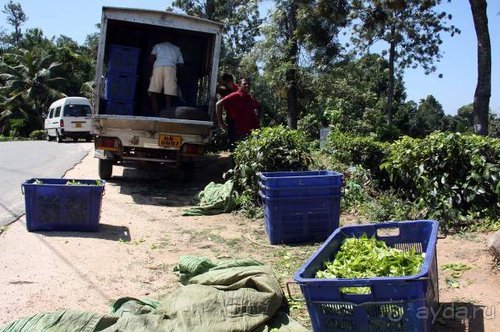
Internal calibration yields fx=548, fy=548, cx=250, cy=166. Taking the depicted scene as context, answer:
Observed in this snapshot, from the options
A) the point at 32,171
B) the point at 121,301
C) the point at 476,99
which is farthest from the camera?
the point at 32,171

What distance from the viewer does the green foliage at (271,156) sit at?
7891mm

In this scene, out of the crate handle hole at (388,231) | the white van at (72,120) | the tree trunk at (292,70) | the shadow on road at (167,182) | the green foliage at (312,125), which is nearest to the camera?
the crate handle hole at (388,231)

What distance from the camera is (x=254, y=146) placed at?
803cm

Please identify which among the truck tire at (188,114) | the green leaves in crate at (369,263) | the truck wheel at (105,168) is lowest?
the truck wheel at (105,168)

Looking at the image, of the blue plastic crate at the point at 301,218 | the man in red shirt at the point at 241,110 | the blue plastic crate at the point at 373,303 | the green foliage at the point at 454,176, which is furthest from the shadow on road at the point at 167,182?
the blue plastic crate at the point at 373,303

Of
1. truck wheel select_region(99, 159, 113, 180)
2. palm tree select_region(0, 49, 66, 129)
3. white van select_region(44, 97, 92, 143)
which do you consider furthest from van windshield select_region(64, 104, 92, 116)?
palm tree select_region(0, 49, 66, 129)

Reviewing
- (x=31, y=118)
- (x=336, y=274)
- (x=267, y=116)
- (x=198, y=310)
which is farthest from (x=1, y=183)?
(x=31, y=118)

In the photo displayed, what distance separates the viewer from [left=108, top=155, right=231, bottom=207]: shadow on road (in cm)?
906

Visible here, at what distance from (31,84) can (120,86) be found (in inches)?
1447

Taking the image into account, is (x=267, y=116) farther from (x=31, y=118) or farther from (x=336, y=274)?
(x=31, y=118)

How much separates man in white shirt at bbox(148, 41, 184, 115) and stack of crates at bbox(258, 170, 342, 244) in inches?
189

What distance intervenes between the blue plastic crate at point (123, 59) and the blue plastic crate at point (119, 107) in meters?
0.60

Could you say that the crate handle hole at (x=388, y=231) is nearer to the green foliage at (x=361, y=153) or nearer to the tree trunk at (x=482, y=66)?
the green foliage at (x=361, y=153)

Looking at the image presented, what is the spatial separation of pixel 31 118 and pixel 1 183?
120ft
